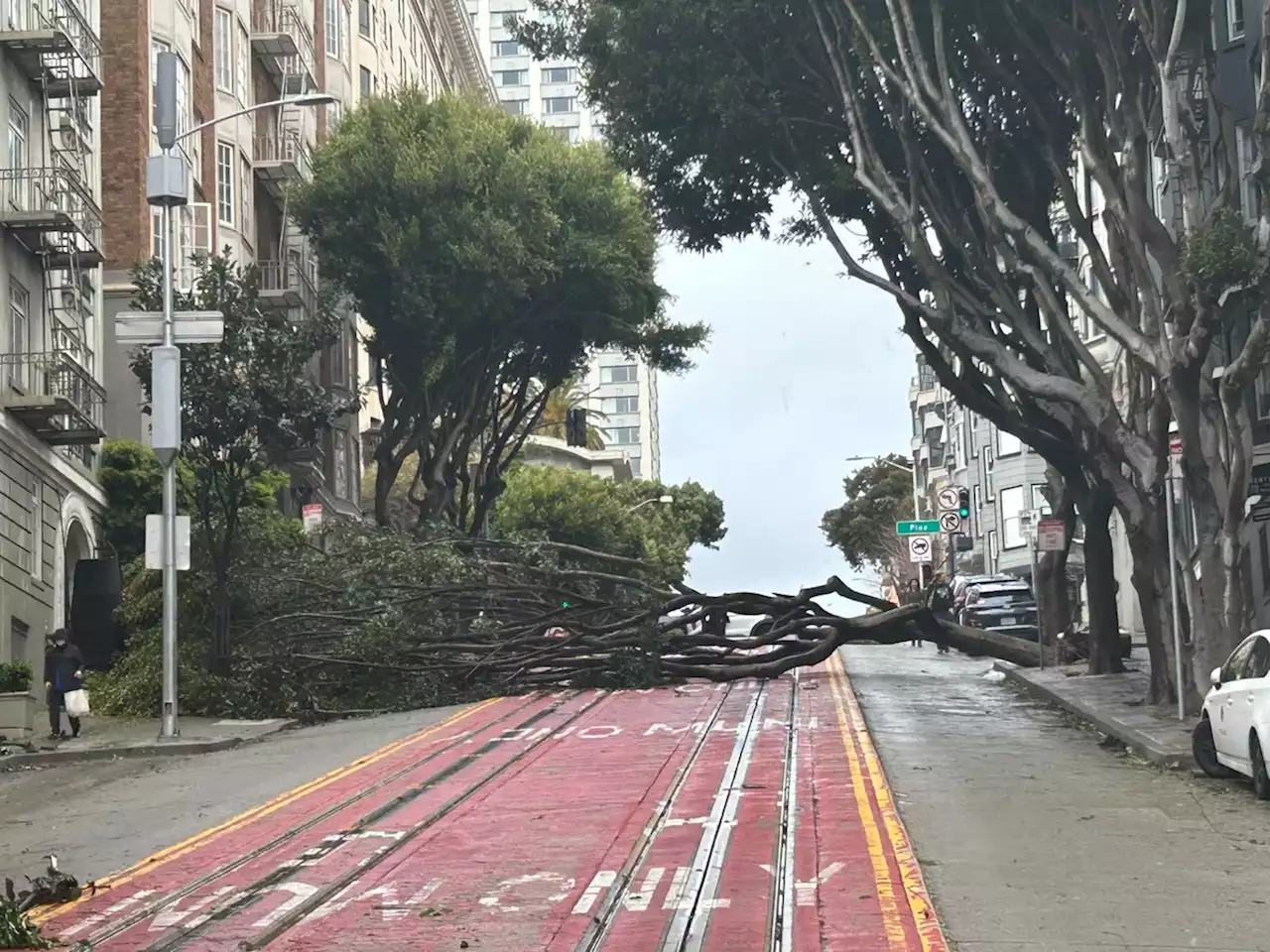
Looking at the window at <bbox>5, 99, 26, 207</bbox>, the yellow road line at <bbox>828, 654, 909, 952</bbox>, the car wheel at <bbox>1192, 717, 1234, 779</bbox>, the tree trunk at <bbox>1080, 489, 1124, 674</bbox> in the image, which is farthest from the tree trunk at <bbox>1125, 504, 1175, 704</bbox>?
the window at <bbox>5, 99, 26, 207</bbox>

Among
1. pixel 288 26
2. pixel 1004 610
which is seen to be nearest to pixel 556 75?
pixel 288 26

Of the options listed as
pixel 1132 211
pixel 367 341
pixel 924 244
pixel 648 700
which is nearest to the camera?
pixel 1132 211

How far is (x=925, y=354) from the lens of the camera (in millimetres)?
28719

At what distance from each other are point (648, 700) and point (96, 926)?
16.9 meters

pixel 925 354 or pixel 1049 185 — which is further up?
pixel 1049 185

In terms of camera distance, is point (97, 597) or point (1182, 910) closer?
point (1182, 910)

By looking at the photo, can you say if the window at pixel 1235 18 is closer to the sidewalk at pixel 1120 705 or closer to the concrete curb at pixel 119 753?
the sidewalk at pixel 1120 705

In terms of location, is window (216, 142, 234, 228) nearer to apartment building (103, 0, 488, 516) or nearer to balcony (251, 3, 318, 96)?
apartment building (103, 0, 488, 516)

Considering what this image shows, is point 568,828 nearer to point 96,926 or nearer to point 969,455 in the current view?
point 96,926

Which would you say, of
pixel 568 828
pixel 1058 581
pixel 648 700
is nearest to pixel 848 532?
pixel 1058 581

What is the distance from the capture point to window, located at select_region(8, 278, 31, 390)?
31297 millimetres

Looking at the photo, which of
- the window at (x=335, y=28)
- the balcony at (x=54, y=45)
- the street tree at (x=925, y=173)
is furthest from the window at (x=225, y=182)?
the street tree at (x=925, y=173)

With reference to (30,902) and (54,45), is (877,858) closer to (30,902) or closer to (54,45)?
(30,902)

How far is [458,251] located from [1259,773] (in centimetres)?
2773
